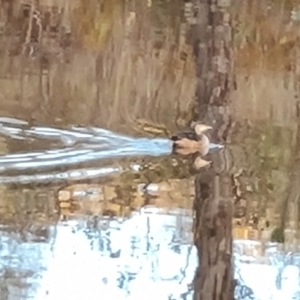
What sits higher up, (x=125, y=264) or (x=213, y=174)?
(x=213, y=174)

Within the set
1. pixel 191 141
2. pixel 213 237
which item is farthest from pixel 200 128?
pixel 213 237

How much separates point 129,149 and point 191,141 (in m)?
0.08

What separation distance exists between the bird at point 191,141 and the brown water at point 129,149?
0.04 feet

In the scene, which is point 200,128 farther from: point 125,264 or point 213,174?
point 125,264

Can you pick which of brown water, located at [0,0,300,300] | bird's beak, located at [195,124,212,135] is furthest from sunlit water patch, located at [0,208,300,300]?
bird's beak, located at [195,124,212,135]

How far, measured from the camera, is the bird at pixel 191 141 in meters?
1.01

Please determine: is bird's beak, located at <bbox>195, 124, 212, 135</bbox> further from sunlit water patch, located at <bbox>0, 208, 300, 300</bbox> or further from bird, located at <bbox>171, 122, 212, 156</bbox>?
sunlit water patch, located at <bbox>0, 208, 300, 300</bbox>

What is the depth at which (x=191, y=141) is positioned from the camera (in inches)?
39.9

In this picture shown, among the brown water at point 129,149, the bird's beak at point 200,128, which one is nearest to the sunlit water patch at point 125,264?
the brown water at point 129,149

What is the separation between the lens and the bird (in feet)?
3.32

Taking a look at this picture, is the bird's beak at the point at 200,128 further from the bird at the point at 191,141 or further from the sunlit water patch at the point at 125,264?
the sunlit water patch at the point at 125,264

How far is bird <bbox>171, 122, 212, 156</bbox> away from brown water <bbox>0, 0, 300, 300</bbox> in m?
0.01

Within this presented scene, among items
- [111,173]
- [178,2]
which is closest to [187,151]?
[111,173]

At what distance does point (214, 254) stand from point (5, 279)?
26 centimetres
